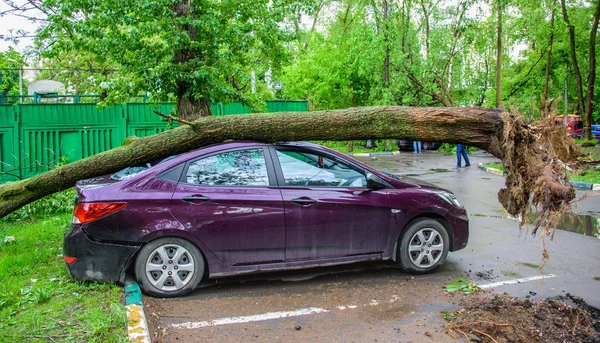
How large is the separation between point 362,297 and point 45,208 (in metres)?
7.23

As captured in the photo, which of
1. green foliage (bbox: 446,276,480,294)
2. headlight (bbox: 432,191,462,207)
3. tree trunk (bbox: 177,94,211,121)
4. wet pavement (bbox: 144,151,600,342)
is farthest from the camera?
tree trunk (bbox: 177,94,211,121)

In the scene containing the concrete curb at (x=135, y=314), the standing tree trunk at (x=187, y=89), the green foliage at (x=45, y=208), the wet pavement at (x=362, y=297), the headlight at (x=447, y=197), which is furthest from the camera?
the green foliage at (x=45, y=208)

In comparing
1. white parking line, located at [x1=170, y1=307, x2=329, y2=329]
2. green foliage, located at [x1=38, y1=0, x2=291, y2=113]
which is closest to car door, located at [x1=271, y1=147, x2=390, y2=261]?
white parking line, located at [x1=170, y1=307, x2=329, y2=329]

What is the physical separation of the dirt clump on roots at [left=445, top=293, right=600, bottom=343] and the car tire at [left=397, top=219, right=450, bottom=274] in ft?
3.05

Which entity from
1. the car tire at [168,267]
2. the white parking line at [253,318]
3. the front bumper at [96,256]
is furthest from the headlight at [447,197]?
the front bumper at [96,256]

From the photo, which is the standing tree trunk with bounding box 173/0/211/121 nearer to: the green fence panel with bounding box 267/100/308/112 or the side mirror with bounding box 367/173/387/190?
the side mirror with bounding box 367/173/387/190

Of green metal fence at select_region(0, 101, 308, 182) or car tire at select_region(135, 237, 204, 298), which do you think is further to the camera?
green metal fence at select_region(0, 101, 308, 182)

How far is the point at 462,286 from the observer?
509 cm

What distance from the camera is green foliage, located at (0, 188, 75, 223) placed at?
29.5 feet

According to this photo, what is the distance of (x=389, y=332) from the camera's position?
403 centimetres

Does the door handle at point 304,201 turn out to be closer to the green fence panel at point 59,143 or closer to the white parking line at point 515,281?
the white parking line at point 515,281

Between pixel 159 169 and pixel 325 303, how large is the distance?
2.17 m

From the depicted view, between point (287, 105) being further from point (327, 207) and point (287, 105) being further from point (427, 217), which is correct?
point (327, 207)

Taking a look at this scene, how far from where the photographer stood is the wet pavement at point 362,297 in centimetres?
406
